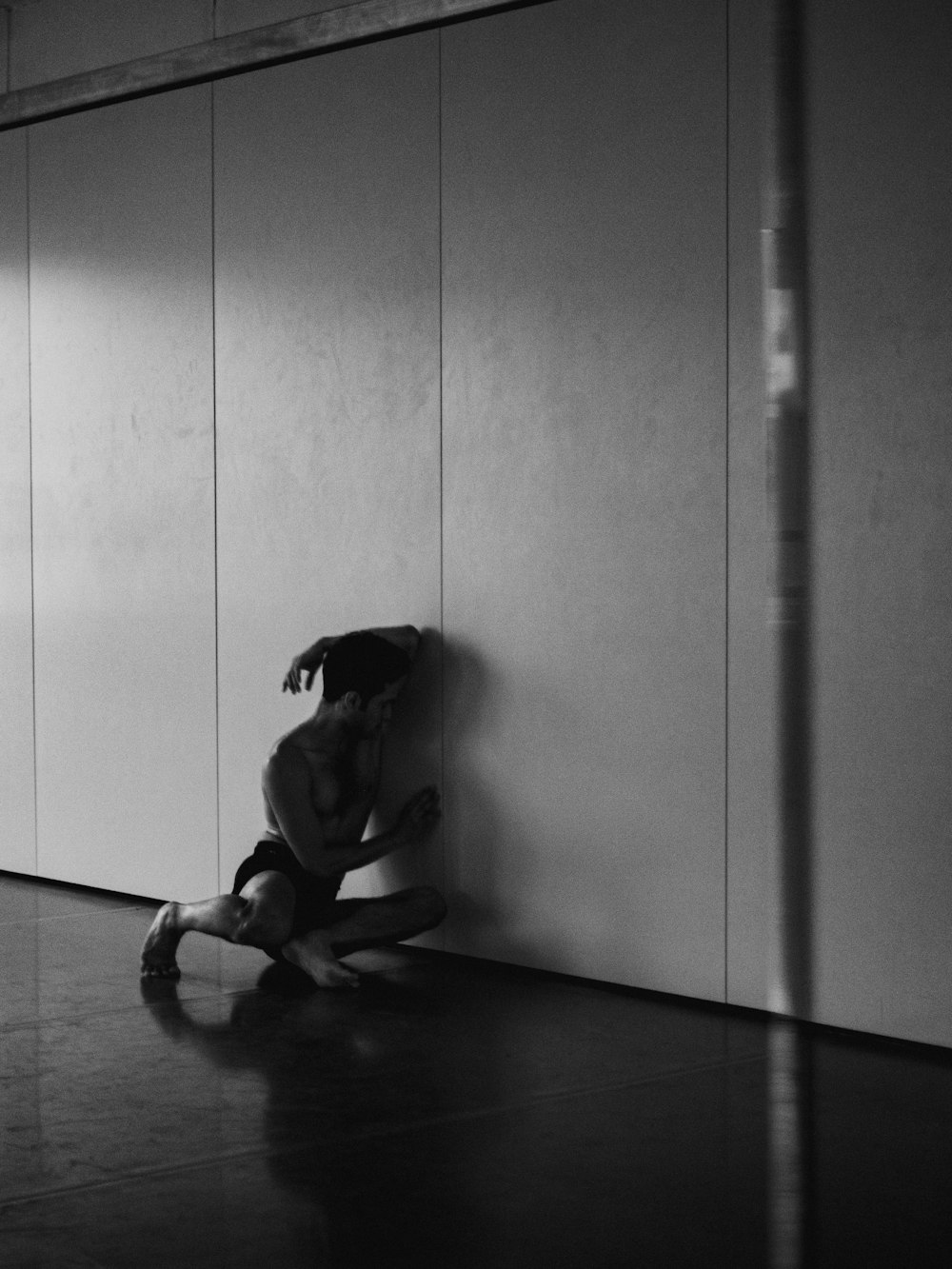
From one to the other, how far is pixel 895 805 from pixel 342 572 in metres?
2.26

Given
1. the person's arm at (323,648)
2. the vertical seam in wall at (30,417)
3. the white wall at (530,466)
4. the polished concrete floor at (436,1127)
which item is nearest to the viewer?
the polished concrete floor at (436,1127)

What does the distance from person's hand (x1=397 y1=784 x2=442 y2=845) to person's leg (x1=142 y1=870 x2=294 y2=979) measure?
1.62 feet

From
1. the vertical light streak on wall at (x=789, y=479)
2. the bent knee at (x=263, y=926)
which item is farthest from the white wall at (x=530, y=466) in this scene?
the vertical light streak on wall at (x=789, y=479)

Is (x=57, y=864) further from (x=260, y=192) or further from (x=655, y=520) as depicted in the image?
(x=655, y=520)

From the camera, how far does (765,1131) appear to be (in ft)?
13.0

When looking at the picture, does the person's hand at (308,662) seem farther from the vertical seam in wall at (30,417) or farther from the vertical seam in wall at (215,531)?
the vertical seam in wall at (30,417)

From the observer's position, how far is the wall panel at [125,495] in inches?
268

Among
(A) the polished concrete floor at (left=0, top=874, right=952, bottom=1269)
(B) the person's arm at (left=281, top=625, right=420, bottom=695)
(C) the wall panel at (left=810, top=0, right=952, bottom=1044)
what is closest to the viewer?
(A) the polished concrete floor at (left=0, top=874, right=952, bottom=1269)

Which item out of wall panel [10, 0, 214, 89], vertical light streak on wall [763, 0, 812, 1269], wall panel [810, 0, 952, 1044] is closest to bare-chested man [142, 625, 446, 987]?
wall panel [810, 0, 952, 1044]

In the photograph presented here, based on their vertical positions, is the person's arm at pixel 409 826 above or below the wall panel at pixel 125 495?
below

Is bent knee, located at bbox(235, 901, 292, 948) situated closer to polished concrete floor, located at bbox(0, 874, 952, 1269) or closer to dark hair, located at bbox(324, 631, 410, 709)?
polished concrete floor, located at bbox(0, 874, 952, 1269)

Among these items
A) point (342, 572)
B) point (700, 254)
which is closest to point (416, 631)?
point (342, 572)

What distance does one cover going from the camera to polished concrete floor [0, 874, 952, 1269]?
3291 millimetres

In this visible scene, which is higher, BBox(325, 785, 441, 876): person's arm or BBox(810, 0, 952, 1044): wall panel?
BBox(810, 0, 952, 1044): wall panel
